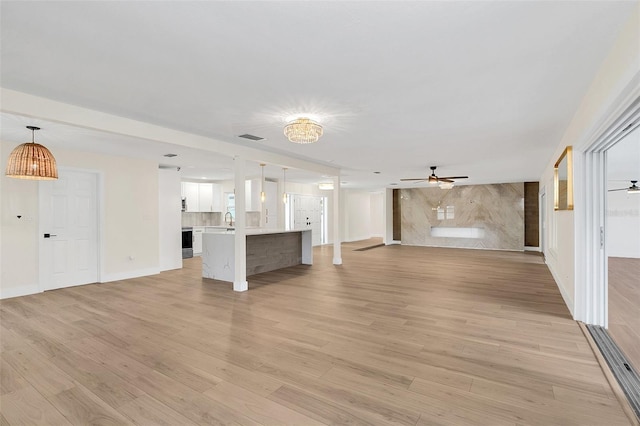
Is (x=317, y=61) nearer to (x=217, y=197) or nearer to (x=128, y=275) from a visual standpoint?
(x=128, y=275)

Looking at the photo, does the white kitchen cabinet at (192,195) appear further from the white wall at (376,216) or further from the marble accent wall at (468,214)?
the white wall at (376,216)

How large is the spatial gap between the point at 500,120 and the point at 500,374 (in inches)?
117

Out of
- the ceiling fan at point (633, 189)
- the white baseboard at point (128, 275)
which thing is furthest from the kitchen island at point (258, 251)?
the ceiling fan at point (633, 189)

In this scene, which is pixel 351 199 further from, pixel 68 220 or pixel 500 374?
pixel 500 374

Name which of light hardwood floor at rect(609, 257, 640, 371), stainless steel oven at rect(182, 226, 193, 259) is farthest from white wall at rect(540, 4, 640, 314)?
stainless steel oven at rect(182, 226, 193, 259)

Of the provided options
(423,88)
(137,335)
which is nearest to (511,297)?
(423,88)

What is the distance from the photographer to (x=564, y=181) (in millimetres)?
4316

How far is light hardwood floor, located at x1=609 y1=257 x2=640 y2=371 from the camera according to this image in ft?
10.1

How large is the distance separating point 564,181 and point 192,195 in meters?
9.48

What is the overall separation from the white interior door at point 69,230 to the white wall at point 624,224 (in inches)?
526

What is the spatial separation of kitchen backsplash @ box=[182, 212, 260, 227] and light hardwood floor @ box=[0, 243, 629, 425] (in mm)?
4666

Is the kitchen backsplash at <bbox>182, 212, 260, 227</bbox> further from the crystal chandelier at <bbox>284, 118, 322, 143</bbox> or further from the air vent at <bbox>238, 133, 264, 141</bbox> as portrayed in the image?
the crystal chandelier at <bbox>284, 118, 322, 143</bbox>

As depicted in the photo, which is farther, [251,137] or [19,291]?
[19,291]

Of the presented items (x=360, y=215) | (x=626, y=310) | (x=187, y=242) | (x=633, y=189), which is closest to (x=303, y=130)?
(x=626, y=310)
